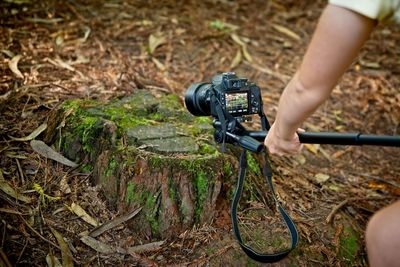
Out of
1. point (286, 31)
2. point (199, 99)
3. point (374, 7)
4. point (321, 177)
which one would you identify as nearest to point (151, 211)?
point (199, 99)

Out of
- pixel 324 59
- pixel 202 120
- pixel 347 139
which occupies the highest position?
pixel 324 59

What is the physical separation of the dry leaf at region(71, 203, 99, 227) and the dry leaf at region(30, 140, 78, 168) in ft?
0.87

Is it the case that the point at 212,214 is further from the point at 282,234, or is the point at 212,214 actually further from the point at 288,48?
the point at 288,48

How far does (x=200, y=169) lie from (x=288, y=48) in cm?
298

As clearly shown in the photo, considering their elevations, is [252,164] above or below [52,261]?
above

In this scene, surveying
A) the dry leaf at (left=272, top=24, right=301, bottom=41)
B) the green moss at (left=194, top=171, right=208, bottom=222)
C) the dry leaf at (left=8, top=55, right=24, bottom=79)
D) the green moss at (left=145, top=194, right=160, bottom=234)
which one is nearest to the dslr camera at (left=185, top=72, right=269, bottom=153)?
the green moss at (left=194, top=171, right=208, bottom=222)

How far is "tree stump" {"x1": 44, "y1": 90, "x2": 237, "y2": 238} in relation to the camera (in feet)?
7.89

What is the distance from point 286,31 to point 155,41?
1.64 m

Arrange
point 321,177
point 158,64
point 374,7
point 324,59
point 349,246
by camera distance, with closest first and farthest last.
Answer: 1. point 374,7
2. point 324,59
3. point 349,246
4. point 321,177
5. point 158,64

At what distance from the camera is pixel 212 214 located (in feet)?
8.11

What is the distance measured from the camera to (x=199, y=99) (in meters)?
2.40

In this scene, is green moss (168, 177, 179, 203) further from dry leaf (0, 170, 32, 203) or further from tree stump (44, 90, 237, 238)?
dry leaf (0, 170, 32, 203)

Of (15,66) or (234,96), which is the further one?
(15,66)

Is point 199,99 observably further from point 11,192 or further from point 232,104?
point 11,192
